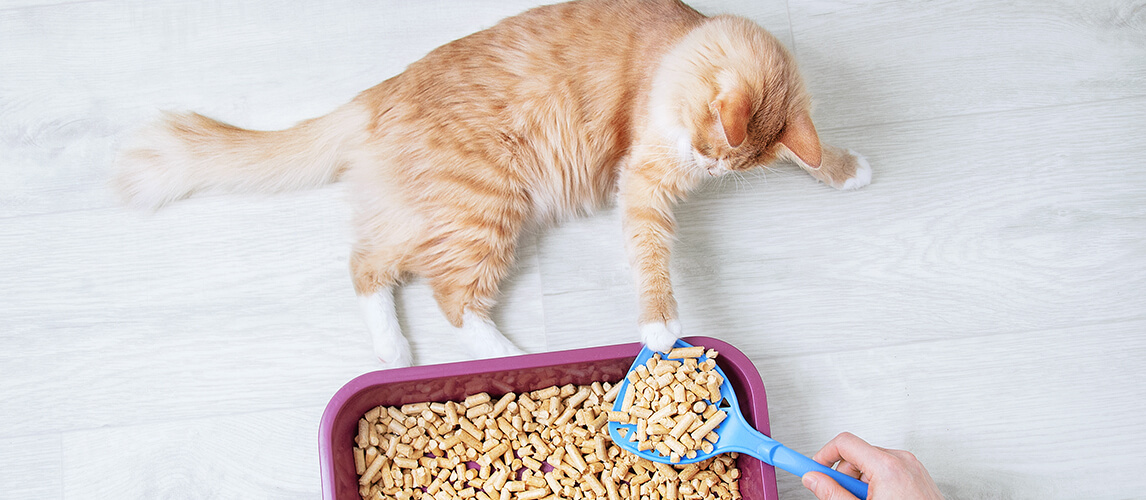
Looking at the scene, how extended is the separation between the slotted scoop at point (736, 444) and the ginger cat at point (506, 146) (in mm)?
147

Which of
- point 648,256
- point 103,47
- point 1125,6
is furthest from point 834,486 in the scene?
point 103,47

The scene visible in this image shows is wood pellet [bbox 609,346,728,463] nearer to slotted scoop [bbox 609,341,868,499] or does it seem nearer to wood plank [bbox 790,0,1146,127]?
slotted scoop [bbox 609,341,868,499]

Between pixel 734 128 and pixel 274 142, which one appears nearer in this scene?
pixel 734 128

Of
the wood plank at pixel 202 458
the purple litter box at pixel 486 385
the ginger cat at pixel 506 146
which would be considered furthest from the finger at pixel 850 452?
the wood plank at pixel 202 458

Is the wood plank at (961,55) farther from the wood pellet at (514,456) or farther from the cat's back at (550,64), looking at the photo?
the wood pellet at (514,456)

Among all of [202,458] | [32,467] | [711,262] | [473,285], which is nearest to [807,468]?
[711,262]

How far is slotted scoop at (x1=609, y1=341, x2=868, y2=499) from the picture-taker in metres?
1.22

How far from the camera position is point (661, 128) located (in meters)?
1.41

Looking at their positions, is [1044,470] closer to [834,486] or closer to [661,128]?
[834,486]

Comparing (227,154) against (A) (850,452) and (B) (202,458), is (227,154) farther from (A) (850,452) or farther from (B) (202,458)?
(A) (850,452)

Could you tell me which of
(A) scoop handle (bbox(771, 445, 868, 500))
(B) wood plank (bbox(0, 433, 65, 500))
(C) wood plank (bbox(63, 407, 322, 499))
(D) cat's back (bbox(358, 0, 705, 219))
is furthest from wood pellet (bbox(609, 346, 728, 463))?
(B) wood plank (bbox(0, 433, 65, 500))

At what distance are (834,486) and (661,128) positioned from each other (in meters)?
0.73

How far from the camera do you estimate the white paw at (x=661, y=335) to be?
1355 millimetres

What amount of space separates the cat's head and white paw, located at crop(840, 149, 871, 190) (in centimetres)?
33
